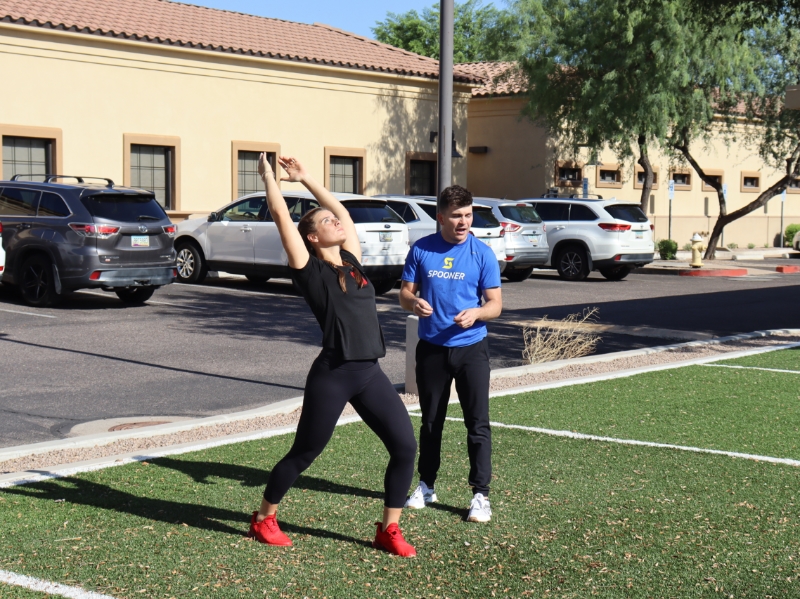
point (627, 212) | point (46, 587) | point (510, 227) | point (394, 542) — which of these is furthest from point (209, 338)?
point (627, 212)

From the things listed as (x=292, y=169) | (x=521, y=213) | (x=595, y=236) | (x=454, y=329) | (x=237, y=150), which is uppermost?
(x=237, y=150)

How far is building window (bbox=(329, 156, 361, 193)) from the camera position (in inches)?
1053

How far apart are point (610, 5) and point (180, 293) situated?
14.5m

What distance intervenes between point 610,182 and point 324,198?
30.1 meters

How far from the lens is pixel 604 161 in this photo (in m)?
34.1

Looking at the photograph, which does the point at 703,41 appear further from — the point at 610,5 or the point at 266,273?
the point at 266,273

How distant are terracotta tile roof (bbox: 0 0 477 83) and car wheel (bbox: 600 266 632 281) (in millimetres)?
7332

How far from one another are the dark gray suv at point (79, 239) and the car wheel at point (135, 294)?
2.37 feet

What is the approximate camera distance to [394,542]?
4.95 meters

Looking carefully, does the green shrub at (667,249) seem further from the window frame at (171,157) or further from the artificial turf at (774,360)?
the artificial turf at (774,360)

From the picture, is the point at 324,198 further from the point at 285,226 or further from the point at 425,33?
the point at 425,33

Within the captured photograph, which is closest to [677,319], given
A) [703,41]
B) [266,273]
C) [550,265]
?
[266,273]

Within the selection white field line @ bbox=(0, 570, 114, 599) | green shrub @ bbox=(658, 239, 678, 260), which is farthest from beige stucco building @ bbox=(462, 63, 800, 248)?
white field line @ bbox=(0, 570, 114, 599)

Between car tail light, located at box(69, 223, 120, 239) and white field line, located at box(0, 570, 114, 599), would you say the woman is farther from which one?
car tail light, located at box(69, 223, 120, 239)
